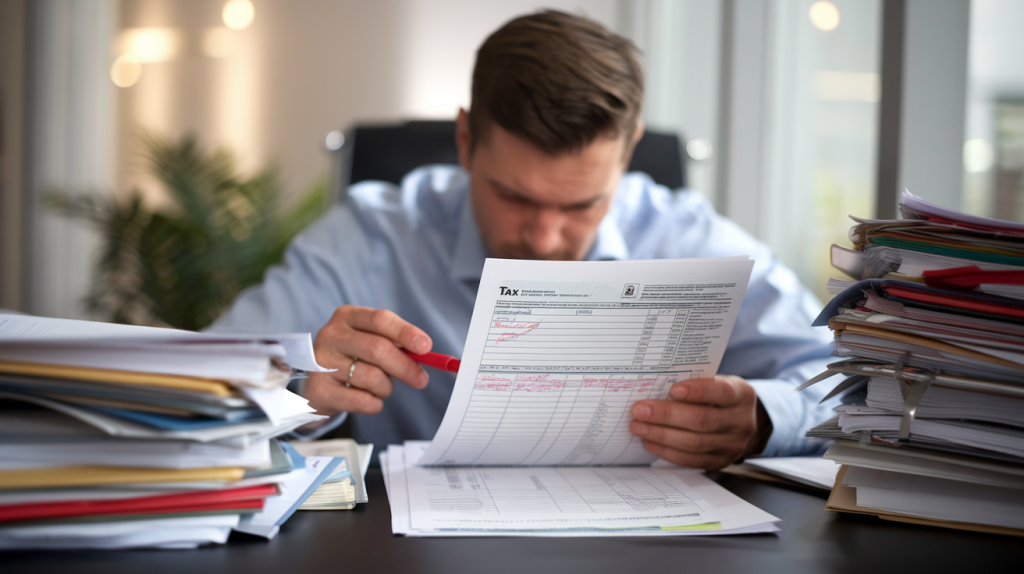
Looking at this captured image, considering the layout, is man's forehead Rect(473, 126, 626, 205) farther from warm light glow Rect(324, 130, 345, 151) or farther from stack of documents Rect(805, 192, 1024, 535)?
warm light glow Rect(324, 130, 345, 151)

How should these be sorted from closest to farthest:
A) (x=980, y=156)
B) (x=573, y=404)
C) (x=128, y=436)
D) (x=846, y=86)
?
(x=128, y=436) → (x=573, y=404) → (x=980, y=156) → (x=846, y=86)

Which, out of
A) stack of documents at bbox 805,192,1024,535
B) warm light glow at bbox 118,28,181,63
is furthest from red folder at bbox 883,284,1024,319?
warm light glow at bbox 118,28,181,63

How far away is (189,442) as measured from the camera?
397 mm

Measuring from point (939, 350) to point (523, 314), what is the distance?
11.9 inches

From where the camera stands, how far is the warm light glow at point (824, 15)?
4.99 ft

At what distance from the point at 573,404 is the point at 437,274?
645 millimetres

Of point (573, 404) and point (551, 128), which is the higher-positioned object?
point (551, 128)

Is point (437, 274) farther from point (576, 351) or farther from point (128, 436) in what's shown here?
point (128, 436)

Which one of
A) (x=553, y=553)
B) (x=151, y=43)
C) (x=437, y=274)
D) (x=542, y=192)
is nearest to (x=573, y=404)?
(x=553, y=553)

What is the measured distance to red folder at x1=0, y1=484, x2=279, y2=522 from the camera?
380 millimetres

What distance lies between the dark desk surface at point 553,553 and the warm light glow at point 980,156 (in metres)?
0.77

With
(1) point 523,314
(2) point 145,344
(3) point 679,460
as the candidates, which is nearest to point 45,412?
(2) point 145,344

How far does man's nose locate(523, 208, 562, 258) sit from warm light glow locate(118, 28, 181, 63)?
11.7 ft

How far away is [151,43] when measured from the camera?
376 centimetres
